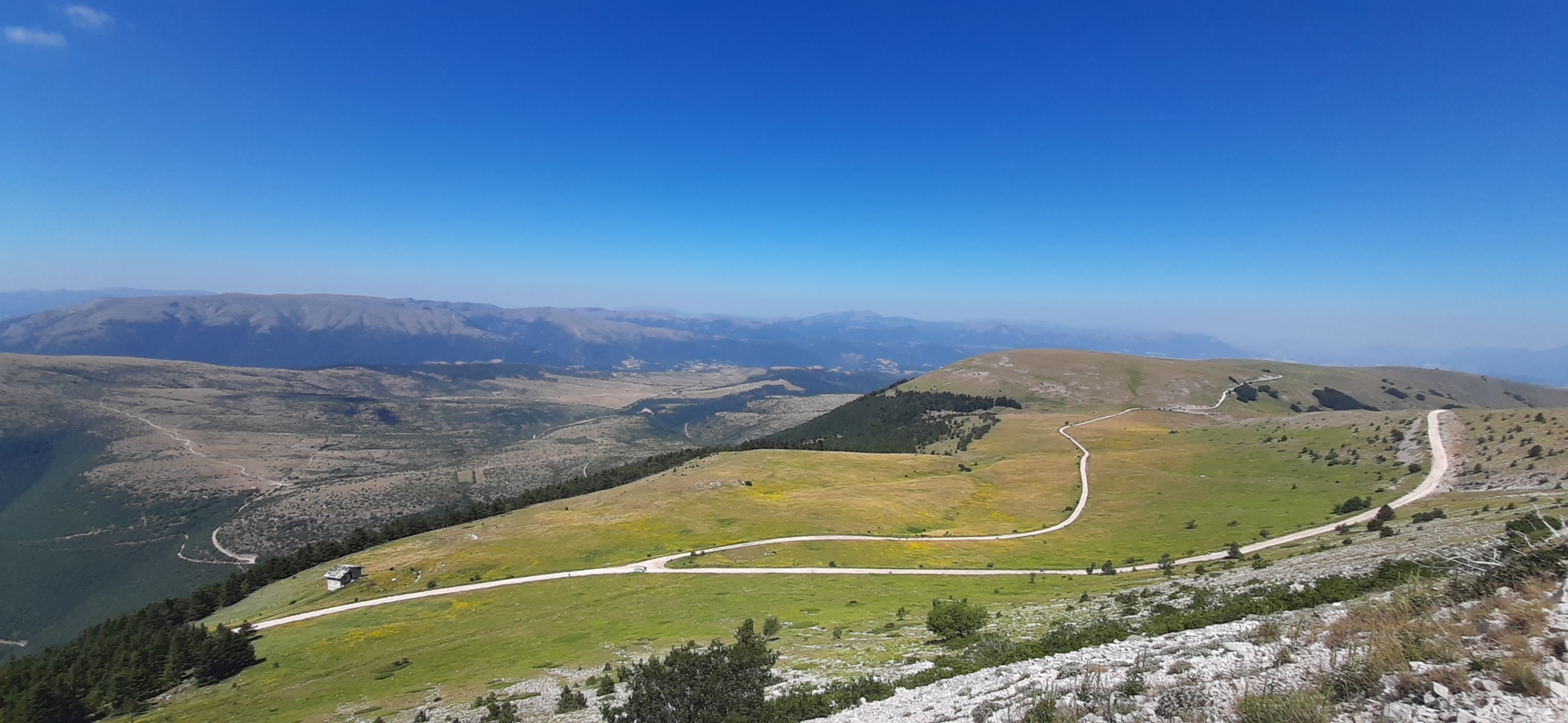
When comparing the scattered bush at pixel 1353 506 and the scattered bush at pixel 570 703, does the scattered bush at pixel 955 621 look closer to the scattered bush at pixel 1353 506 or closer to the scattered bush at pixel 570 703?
the scattered bush at pixel 570 703

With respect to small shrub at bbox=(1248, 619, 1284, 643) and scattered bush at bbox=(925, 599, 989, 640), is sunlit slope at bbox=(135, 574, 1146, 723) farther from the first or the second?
small shrub at bbox=(1248, 619, 1284, 643)

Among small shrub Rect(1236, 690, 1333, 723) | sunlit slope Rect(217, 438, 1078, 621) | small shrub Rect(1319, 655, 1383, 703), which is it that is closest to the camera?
small shrub Rect(1236, 690, 1333, 723)

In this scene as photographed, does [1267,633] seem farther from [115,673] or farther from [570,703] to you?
[115,673]

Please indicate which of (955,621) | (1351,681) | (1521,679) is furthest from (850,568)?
(1521,679)

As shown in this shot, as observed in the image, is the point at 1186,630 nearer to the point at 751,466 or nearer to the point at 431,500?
the point at 751,466

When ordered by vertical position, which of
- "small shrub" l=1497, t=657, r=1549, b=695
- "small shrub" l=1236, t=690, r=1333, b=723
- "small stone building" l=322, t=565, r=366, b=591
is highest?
"small shrub" l=1497, t=657, r=1549, b=695

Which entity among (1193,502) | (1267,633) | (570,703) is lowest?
(570,703)

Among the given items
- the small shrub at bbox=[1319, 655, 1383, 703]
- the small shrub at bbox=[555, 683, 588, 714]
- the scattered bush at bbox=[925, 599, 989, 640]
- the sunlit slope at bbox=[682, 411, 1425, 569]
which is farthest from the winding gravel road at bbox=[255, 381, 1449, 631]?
the small shrub at bbox=[1319, 655, 1383, 703]
